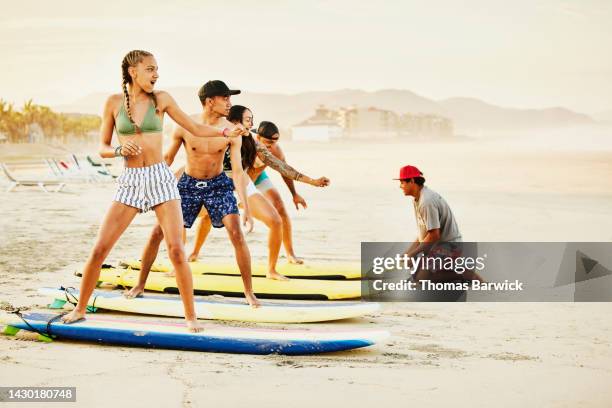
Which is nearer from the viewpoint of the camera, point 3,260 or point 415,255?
point 415,255

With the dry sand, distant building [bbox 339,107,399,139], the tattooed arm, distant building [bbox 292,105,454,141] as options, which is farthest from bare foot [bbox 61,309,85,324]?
distant building [bbox 339,107,399,139]

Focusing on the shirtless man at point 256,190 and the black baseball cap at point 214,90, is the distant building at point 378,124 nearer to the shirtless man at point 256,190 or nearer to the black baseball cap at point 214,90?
the shirtless man at point 256,190

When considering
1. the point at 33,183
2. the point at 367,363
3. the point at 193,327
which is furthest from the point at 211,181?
the point at 33,183

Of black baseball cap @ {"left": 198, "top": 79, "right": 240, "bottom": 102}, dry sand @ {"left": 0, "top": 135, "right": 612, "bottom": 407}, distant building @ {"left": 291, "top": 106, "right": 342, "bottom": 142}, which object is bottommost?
dry sand @ {"left": 0, "top": 135, "right": 612, "bottom": 407}

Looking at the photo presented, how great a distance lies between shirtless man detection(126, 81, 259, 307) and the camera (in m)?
7.15

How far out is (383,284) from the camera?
28.2ft

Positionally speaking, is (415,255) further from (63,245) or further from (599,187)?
(599,187)

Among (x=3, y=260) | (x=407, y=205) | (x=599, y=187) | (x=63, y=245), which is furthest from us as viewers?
(x=599, y=187)

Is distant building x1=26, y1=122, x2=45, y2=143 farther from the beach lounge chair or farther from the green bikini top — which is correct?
the green bikini top

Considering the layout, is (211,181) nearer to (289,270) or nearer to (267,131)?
(267,131)

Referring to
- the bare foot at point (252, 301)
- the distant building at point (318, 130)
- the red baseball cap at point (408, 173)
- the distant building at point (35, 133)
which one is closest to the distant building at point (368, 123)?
the distant building at point (318, 130)

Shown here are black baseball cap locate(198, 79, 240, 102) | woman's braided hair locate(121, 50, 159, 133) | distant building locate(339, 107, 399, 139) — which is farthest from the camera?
distant building locate(339, 107, 399, 139)

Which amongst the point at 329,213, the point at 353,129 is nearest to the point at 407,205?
the point at 329,213

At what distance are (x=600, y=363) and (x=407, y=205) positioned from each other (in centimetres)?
1378
